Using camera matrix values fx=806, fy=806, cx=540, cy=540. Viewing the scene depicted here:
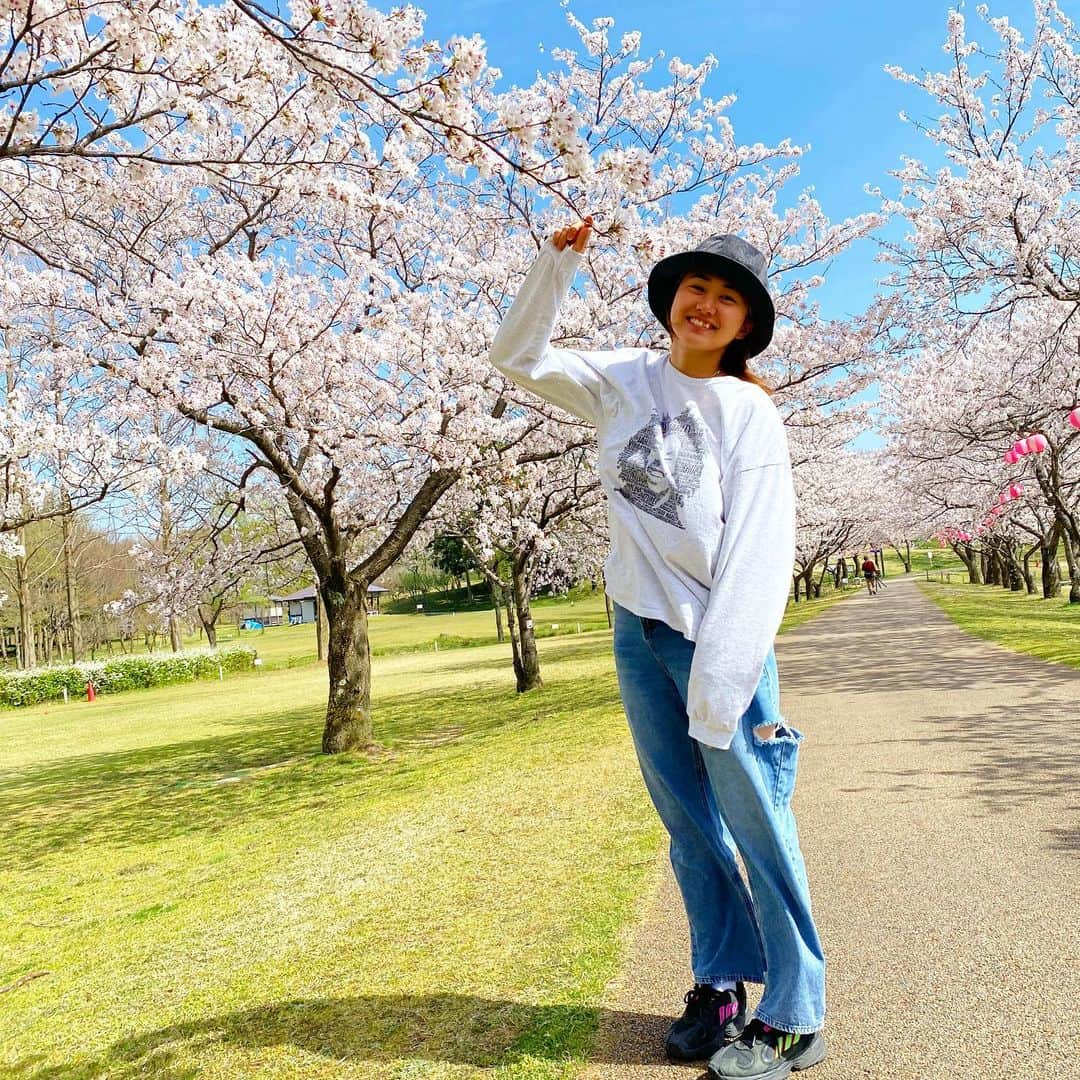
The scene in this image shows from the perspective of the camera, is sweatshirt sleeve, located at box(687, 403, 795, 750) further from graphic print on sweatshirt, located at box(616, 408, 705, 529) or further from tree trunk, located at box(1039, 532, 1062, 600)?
tree trunk, located at box(1039, 532, 1062, 600)

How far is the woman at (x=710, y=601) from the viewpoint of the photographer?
1.94 m

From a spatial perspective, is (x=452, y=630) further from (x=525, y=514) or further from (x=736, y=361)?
(x=736, y=361)

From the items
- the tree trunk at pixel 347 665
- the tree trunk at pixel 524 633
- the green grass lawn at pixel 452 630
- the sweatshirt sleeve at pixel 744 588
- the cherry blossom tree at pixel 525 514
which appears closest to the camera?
the sweatshirt sleeve at pixel 744 588

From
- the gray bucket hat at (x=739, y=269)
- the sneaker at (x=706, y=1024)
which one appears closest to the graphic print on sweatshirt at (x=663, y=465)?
the gray bucket hat at (x=739, y=269)

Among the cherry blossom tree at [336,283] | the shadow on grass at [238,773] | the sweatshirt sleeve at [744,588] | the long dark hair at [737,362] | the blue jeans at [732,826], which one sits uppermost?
the cherry blossom tree at [336,283]

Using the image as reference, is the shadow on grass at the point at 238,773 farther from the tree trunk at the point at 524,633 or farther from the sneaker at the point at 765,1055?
the sneaker at the point at 765,1055

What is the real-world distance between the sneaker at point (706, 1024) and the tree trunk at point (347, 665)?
7.69 m

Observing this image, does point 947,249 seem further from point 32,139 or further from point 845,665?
point 32,139

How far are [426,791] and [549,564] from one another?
19775 mm

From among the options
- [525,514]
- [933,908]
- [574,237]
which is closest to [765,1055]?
[933,908]

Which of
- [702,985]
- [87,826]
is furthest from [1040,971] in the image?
[87,826]

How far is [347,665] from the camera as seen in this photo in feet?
31.3

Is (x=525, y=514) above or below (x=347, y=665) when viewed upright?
above

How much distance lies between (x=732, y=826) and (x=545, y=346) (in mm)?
1358
